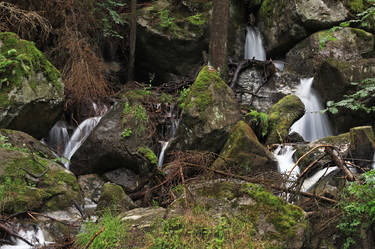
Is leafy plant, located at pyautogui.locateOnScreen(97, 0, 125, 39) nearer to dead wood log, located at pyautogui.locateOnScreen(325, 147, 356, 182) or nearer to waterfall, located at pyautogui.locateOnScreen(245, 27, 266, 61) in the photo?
waterfall, located at pyautogui.locateOnScreen(245, 27, 266, 61)

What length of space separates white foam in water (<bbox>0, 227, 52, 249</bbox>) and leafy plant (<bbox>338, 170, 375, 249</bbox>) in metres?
3.11

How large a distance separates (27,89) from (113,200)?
341cm

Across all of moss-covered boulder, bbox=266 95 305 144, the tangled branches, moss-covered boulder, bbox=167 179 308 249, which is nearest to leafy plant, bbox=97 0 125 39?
the tangled branches

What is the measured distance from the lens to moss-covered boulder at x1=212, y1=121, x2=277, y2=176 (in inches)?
→ 216

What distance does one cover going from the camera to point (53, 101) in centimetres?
687

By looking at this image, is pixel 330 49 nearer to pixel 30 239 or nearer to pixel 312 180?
pixel 312 180

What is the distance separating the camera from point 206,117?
20.4 ft

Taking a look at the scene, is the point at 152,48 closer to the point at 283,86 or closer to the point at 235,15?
the point at 235,15

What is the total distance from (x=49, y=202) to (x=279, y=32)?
8.89 m

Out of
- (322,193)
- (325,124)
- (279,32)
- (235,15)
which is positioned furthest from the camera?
(235,15)

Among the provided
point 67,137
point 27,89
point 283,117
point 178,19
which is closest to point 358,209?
point 283,117

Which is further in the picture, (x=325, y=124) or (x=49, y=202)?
(x=325, y=124)

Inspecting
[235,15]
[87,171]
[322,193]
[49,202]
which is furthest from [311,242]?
[235,15]

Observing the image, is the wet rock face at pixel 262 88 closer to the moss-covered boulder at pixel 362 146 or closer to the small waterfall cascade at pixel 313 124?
the small waterfall cascade at pixel 313 124
